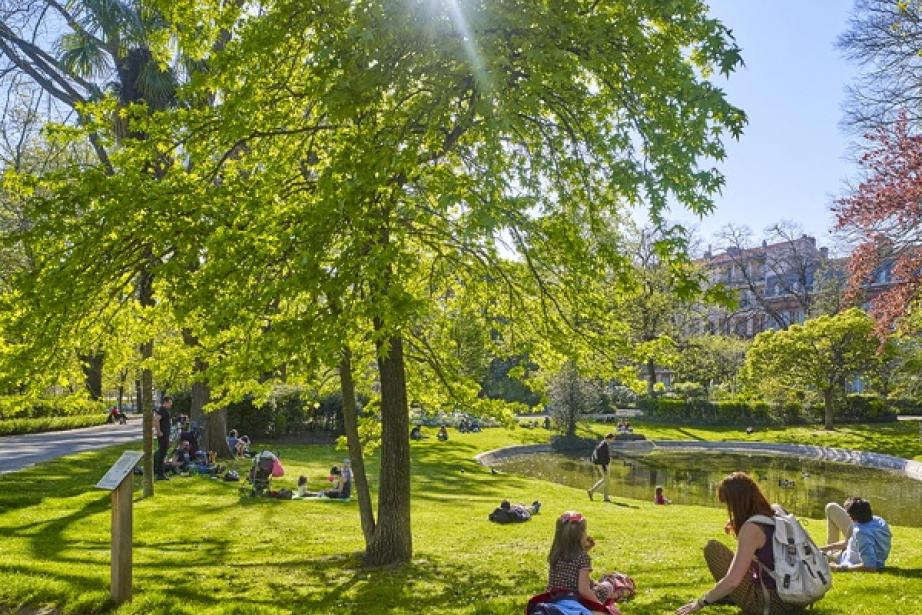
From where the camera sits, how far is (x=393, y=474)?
880cm

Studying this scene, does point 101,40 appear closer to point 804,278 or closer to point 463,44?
point 463,44

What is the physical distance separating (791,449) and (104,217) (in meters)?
32.7

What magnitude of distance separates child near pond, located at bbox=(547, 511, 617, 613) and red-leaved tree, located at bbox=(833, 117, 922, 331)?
15.4m

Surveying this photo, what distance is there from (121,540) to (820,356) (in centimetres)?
3952

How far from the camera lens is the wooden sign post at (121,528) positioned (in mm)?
6504

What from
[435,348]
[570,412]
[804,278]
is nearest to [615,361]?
[435,348]

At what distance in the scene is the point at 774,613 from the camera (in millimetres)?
5262

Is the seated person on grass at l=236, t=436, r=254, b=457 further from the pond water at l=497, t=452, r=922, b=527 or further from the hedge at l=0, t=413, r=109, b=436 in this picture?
the hedge at l=0, t=413, r=109, b=436

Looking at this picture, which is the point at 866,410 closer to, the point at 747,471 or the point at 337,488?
the point at 747,471

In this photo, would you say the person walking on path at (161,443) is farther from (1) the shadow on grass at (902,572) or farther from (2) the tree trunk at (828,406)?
(2) the tree trunk at (828,406)

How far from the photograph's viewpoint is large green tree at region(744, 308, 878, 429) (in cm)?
A: 3712

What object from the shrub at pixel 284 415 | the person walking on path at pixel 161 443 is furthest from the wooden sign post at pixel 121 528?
the shrub at pixel 284 415

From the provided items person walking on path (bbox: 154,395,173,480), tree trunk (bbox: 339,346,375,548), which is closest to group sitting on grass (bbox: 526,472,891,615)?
tree trunk (bbox: 339,346,375,548)

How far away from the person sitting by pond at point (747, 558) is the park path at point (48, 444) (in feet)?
58.7
